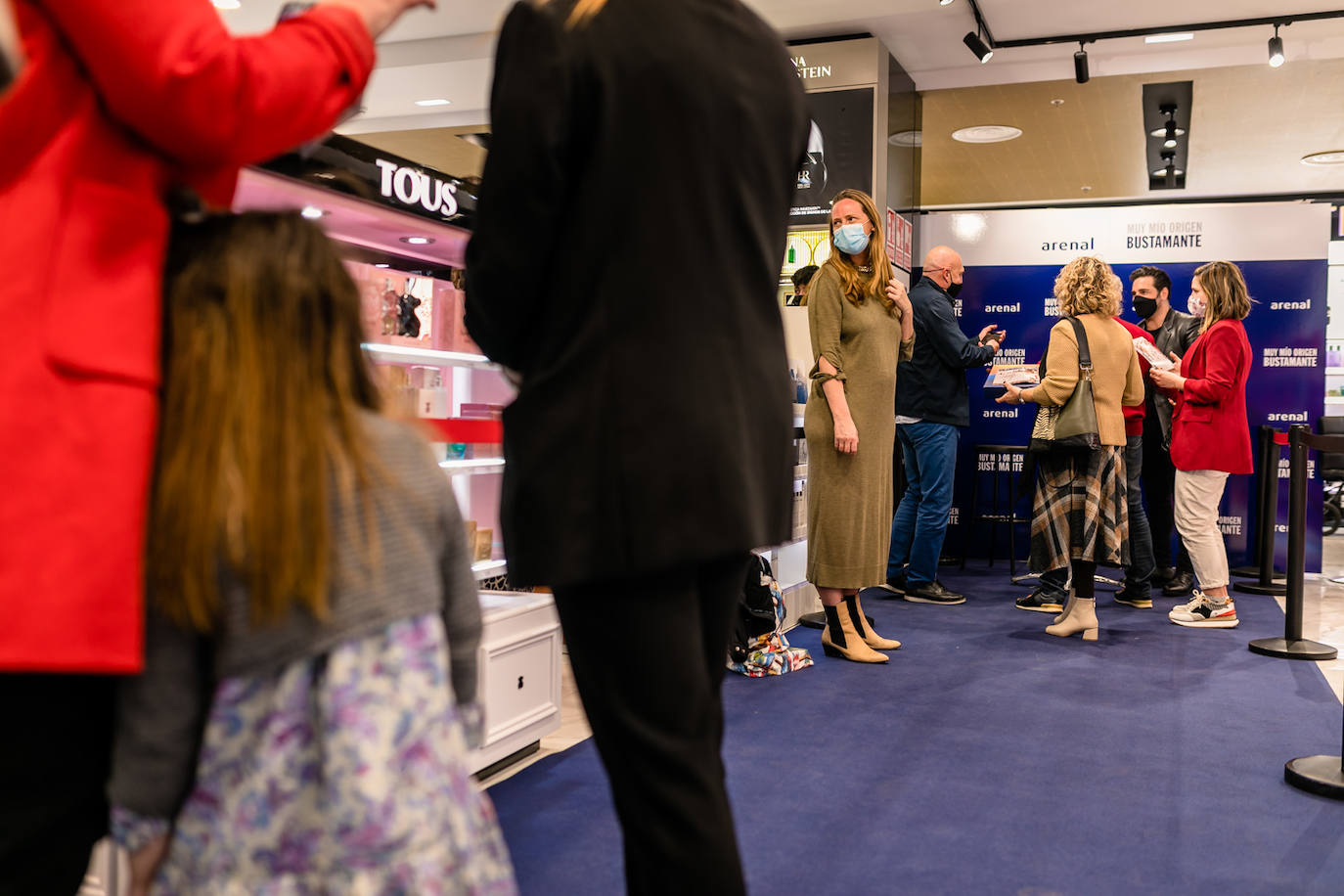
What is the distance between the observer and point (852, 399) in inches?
157

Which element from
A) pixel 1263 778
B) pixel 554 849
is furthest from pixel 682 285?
pixel 1263 778

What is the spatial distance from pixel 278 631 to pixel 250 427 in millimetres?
178

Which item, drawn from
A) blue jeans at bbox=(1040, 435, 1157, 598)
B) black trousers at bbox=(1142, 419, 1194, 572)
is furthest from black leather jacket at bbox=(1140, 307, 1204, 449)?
blue jeans at bbox=(1040, 435, 1157, 598)

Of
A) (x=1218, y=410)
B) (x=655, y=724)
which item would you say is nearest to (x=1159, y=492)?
(x=1218, y=410)

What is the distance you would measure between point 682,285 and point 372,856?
0.62 metres

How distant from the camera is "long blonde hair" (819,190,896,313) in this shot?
3904 mm

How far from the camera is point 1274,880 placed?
7.27ft

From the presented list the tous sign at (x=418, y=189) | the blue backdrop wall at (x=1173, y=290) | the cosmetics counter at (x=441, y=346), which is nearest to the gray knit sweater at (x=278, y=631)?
the cosmetics counter at (x=441, y=346)

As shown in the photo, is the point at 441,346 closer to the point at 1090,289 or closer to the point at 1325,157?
the point at 1090,289

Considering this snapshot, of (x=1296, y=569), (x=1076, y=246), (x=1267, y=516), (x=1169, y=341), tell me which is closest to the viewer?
(x=1296, y=569)

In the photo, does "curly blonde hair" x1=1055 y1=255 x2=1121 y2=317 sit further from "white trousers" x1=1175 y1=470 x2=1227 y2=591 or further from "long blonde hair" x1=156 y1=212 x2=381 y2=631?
"long blonde hair" x1=156 y1=212 x2=381 y2=631

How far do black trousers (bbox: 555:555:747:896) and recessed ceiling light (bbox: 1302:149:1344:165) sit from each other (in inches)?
455

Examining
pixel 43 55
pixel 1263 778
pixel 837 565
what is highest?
pixel 43 55

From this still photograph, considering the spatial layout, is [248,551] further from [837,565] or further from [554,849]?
[837,565]
